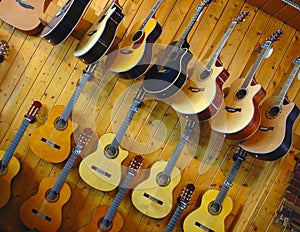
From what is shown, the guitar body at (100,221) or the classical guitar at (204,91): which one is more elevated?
the classical guitar at (204,91)

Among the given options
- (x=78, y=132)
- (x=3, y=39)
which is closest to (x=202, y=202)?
(x=78, y=132)

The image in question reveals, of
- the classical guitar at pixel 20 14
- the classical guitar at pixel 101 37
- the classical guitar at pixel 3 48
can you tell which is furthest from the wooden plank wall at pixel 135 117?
the classical guitar at pixel 101 37

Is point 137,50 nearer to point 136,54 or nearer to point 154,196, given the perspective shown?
point 136,54

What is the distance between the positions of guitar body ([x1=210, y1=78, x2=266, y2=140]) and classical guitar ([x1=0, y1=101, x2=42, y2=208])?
49.2 inches

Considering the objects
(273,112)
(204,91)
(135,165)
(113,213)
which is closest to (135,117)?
(135,165)

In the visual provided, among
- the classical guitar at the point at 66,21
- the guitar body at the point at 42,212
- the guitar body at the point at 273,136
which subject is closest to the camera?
the classical guitar at the point at 66,21

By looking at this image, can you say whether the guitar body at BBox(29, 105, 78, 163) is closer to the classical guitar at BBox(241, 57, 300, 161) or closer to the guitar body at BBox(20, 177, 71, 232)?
the guitar body at BBox(20, 177, 71, 232)

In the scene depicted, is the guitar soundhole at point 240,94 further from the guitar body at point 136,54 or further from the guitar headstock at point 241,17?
the guitar body at point 136,54

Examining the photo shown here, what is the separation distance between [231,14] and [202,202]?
1427 millimetres

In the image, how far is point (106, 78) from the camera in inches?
112

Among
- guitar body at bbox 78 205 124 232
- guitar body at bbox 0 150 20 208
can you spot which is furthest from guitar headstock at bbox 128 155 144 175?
guitar body at bbox 0 150 20 208

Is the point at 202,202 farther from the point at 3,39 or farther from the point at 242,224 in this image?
Result: the point at 3,39

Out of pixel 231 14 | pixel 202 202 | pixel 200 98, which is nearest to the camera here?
pixel 200 98

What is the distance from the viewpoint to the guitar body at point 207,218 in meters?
2.65
